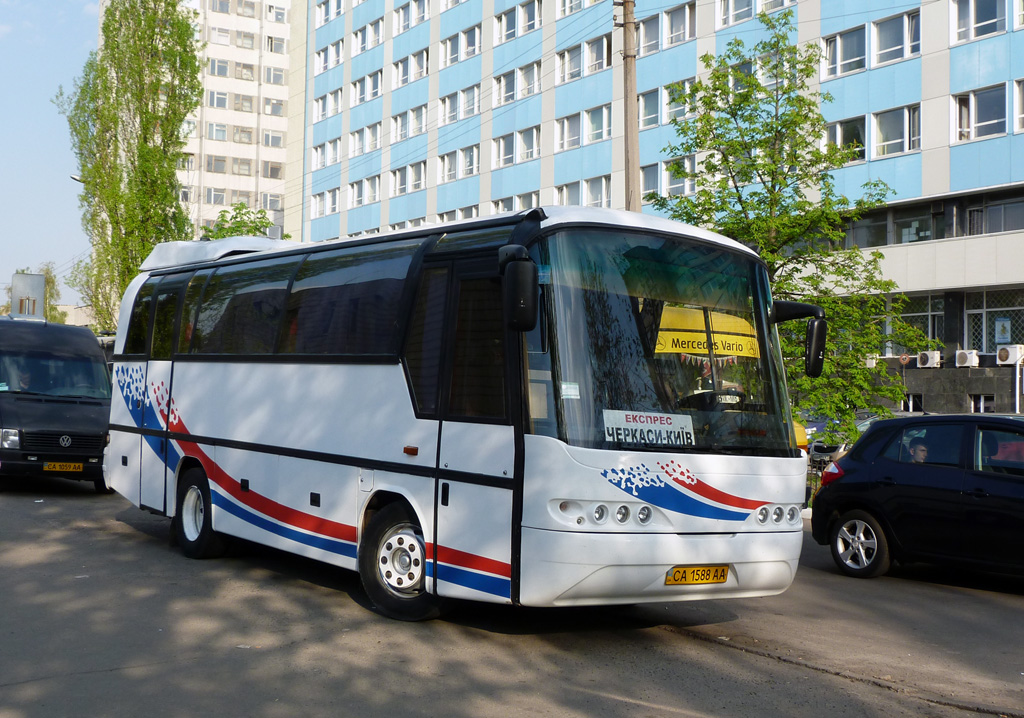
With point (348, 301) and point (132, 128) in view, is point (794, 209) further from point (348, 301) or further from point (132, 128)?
point (132, 128)

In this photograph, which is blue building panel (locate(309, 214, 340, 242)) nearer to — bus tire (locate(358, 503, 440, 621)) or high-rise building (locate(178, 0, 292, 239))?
high-rise building (locate(178, 0, 292, 239))

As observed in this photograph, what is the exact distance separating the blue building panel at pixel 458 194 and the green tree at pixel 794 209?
34425 mm

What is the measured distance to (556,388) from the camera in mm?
7230

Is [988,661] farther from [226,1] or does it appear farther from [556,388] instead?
[226,1]

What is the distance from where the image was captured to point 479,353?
25.6ft

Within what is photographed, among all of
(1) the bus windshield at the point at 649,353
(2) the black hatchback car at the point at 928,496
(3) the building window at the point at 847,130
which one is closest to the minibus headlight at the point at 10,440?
(2) the black hatchback car at the point at 928,496

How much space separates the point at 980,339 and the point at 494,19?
27.7 metres

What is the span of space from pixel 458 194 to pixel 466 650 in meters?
48.5

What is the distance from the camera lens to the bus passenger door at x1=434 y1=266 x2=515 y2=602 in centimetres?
739

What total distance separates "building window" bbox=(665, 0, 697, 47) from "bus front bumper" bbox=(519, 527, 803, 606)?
38324 millimetres

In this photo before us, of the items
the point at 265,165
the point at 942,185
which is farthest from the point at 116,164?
the point at 265,165

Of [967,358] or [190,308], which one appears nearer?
[190,308]

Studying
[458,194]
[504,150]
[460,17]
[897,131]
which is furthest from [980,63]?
[460,17]

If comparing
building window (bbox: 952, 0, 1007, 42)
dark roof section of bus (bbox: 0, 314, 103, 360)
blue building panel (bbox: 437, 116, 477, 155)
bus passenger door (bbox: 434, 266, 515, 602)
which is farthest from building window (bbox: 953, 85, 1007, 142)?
bus passenger door (bbox: 434, 266, 515, 602)
